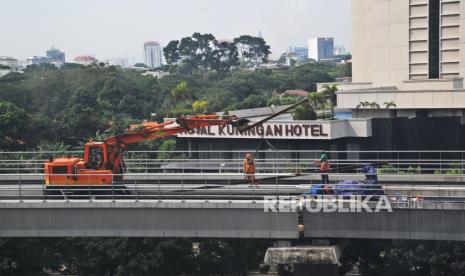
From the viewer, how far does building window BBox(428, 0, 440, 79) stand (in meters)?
81.8

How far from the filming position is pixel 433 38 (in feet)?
271

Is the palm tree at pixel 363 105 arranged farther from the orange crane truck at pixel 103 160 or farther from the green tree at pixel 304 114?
the orange crane truck at pixel 103 160

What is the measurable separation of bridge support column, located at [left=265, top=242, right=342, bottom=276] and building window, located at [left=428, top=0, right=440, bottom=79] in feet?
190

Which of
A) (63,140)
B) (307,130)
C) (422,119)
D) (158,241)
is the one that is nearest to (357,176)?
(158,241)

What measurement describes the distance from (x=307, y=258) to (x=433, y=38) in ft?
193

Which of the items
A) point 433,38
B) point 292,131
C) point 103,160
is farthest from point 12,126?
point 103,160

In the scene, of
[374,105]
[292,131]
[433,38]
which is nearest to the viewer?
[292,131]

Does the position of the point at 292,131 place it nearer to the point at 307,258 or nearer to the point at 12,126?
the point at 12,126

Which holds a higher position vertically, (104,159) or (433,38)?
(433,38)

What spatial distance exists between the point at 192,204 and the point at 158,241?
1618cm

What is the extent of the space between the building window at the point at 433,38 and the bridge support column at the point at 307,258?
57969mm

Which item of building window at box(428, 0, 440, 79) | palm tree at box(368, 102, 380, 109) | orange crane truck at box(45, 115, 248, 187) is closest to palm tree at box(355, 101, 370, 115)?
Answer: palm tree at box(368, 102, 380, 109)

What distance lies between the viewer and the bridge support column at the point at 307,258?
27.8 metres

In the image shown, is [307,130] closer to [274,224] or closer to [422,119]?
[422,119]
